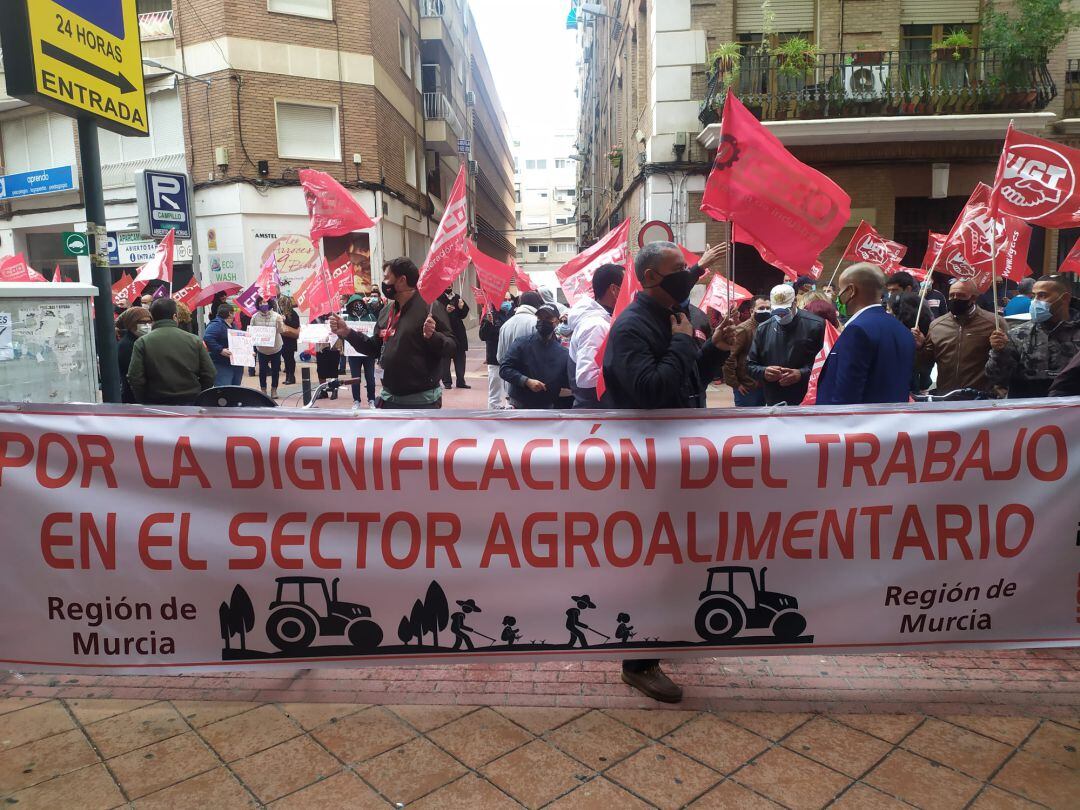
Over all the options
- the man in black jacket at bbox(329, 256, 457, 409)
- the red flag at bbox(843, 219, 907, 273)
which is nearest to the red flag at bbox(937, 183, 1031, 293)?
the red flag at bbox(843, 219, 907, 273)

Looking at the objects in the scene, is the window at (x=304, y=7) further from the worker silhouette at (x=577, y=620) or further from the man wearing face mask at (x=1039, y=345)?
the worker silhouette at (x=577, y=620)

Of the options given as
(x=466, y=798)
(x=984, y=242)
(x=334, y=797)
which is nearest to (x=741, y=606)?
(x=466, y=798)

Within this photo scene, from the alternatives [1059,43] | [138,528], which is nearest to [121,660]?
[138,528]

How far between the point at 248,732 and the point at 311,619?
493 mm

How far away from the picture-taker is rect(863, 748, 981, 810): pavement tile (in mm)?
A: 2662

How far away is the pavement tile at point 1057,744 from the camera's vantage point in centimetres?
288

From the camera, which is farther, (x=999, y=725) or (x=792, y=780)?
(x=999, y=725)

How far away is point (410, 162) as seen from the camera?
26.0m

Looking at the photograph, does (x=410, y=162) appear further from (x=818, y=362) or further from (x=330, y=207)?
(x=818, y=362)

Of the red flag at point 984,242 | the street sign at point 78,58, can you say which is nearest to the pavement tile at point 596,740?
the street sign at point 78,58

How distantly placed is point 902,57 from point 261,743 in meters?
18.6

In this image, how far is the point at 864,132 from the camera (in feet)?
53.1

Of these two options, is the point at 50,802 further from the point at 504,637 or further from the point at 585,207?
the point at 585,207

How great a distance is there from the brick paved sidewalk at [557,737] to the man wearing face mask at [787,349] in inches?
108
